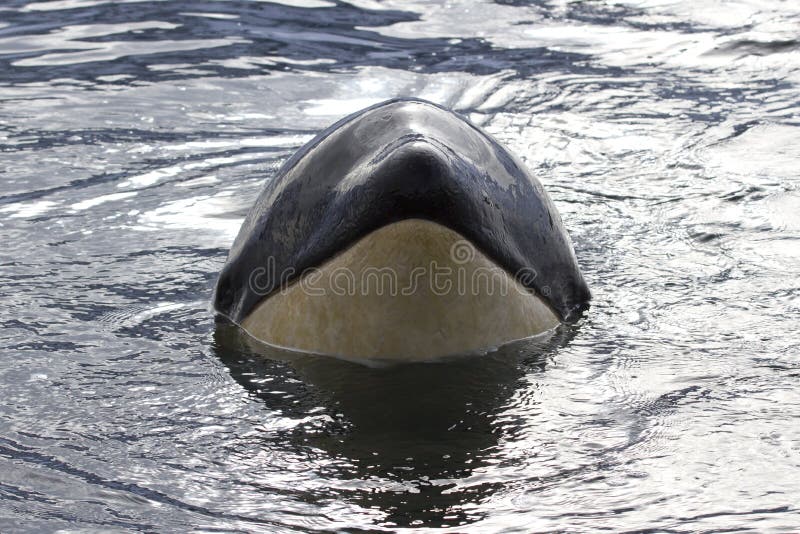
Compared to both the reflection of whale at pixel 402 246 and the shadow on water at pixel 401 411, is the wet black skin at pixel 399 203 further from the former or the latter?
the shadow on water at pixel 401 411

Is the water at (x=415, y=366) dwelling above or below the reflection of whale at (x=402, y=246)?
below

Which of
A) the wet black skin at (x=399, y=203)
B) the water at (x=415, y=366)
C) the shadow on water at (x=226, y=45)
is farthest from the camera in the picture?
the shadow on water at (x=226, y=45)

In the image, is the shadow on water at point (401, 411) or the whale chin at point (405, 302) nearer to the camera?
the shadow on water at point (401, 411)

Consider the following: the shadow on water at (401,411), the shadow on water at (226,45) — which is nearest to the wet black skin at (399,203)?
the shadow on water at (401,411)

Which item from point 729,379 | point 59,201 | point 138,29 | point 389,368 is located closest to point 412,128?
point 389,368

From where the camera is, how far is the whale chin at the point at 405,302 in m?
4.44

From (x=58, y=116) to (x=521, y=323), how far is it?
18.7 feet

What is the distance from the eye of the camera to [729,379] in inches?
180

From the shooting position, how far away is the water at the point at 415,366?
3.69 m

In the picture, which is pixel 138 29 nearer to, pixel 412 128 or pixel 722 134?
pixel 722 134

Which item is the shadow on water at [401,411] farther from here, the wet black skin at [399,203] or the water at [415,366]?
the wet black skin at [399,203]

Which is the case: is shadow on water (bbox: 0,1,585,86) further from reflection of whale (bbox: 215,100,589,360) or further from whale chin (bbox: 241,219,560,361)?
whale chin (bbox: 241,219,560,361)

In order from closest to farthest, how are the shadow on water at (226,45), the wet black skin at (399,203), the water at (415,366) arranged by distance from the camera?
1. the water at (415,366)
2. the wet black skin at (399,203)
3. the shadow on water at (226,45)

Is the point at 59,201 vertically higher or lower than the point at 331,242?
lower
